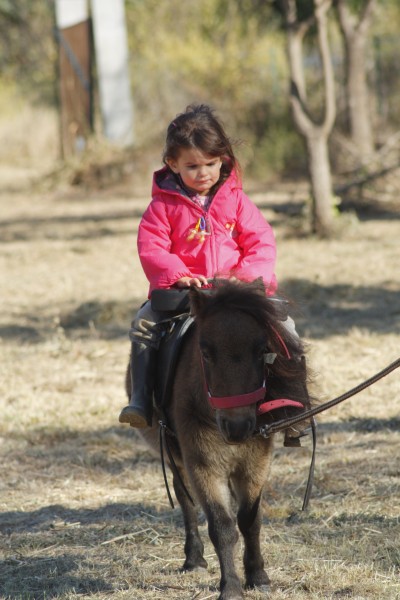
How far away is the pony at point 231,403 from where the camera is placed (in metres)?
3.55

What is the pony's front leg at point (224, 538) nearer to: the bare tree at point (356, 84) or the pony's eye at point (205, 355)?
the pony's eye at point (205, 355)

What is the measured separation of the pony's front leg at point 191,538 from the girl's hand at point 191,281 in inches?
37.7

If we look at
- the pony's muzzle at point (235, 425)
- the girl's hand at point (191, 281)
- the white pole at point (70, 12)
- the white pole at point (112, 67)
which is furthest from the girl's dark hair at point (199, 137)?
the white pole at point (70, 12)

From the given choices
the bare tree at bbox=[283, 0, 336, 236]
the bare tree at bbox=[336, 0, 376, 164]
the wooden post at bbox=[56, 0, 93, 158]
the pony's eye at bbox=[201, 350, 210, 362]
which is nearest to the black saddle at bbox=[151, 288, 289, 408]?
the pony's eye at bbox=[201, 350, 210, 362]

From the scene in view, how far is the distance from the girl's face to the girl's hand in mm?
439

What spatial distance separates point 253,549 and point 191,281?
3.99ft

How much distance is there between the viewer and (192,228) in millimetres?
4312

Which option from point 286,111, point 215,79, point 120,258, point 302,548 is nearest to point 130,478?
point 302,548

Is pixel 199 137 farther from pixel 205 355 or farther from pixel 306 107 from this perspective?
pixel 306 107

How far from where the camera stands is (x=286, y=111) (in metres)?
23.4

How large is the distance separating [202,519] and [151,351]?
1380 mm

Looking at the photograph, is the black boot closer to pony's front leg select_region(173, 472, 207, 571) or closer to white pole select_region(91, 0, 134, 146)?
pony's front leg select_region(173, 472, 207, 571)

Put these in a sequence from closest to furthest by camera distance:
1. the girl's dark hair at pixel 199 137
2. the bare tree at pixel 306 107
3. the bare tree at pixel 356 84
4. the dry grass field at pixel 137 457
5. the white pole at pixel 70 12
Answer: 1. the girl's dark hair at pixel 199 137
2. the dry grass field at pixel 137 457
3. the bare tree at pixel 306 107
4. the bare tree at pixel 356 84
5. the white pole at pixel 70 12

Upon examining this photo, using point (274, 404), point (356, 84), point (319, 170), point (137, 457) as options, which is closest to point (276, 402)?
point (274, 404)
